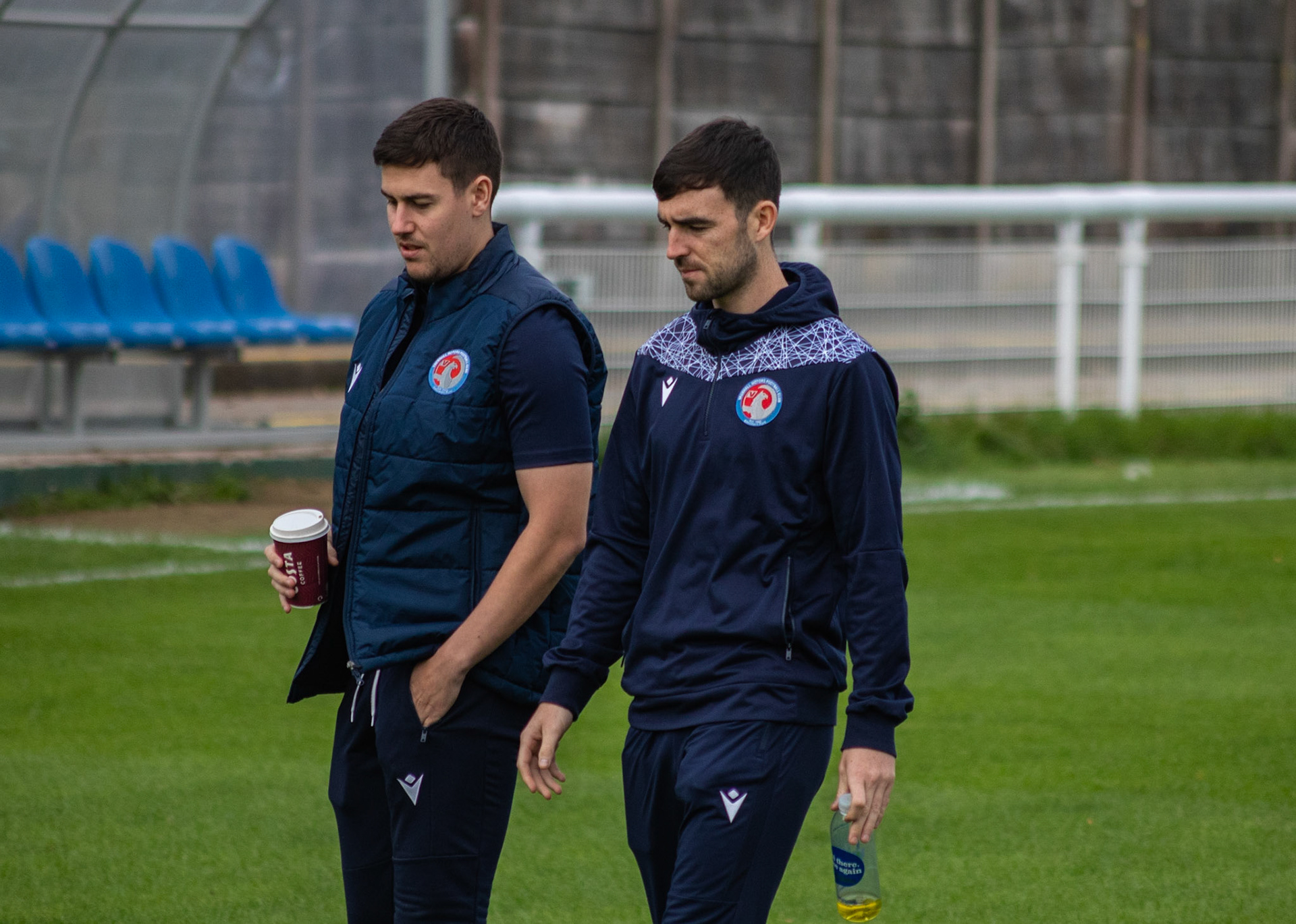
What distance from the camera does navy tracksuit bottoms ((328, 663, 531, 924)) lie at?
365cm

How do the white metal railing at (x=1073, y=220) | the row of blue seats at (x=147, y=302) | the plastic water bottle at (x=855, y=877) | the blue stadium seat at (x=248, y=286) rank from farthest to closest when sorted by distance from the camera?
the white metal railing at (x=1073, y=220), the blue stadium seat at (x=248, y=286), the row of blue seats at (x=147, y=302), the plastic water bottle at (x=855, y=877)

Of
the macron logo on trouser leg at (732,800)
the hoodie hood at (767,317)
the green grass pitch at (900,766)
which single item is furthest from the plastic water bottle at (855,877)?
the green grass pitch at (900,766)

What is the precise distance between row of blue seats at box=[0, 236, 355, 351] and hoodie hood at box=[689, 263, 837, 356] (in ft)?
32.0

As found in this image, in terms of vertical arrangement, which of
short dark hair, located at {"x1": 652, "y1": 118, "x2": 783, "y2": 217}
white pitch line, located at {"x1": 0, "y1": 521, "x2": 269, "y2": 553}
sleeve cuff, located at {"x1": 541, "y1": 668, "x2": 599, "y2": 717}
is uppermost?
short dark hair, located at {"x1": 652, "y1": 118, "x2": 783, "y2": 217}

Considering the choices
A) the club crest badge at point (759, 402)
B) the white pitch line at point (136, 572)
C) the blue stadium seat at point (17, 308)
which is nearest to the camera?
the club crest badge at point (759, 402)

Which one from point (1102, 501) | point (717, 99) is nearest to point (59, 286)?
point (717, 99)

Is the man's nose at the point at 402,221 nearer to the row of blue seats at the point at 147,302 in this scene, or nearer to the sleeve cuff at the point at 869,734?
the sleeve cuff at the point at 869,734

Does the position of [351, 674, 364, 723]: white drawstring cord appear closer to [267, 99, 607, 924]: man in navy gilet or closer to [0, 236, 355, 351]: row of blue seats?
[267, 99, 607, 924]: man in navy gilet

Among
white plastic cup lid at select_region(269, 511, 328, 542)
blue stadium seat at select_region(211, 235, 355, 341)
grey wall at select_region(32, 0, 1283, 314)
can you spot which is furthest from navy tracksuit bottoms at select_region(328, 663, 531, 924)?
grey wall at select_region(32, 0, 1283, 314)

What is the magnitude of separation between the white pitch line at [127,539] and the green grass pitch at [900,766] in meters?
0.63

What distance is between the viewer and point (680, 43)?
16688mm

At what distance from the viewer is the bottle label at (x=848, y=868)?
3.56 m

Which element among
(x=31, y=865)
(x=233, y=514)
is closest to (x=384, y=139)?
(x=31, y=865)

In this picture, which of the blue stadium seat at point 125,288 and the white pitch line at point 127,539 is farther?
the blue stadium seat at point 125,288
